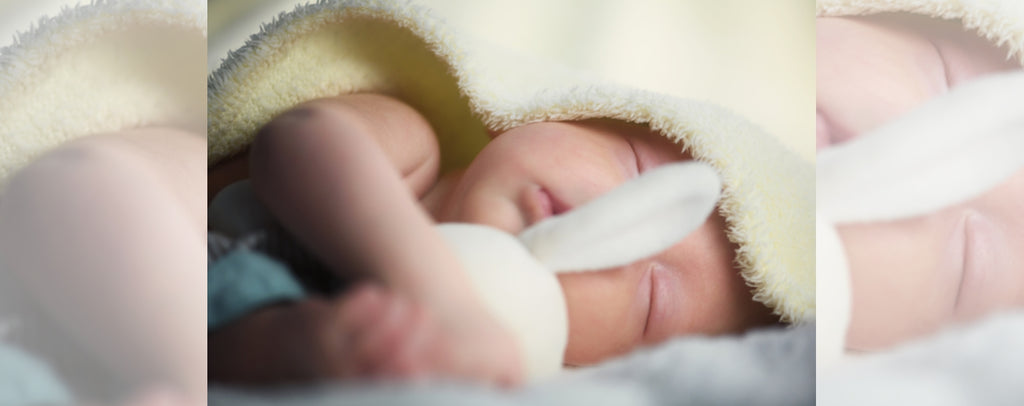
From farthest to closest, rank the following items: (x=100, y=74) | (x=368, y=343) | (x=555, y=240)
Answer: (x=100, y=74)
(x=555, y=240)
(x=368, y=343)

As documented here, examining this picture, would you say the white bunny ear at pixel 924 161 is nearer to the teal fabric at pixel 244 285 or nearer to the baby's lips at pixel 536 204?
the baby's lips at pixel 536 204

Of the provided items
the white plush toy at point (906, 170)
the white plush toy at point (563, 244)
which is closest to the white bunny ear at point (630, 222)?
the white plush toy at point (563, 244)

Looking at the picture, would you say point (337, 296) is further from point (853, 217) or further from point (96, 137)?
point (853, 217)

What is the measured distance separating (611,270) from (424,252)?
0.51 feet

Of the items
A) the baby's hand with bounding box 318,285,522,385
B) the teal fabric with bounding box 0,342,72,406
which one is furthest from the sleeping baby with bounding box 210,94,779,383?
the teal fabric with bounding box 0,342,72,406

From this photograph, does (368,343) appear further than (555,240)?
No

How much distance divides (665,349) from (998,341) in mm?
345

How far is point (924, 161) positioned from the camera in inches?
29.9

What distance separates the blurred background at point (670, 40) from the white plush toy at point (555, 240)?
0.11 m

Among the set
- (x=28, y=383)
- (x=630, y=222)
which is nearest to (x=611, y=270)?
(x=630, y=222)

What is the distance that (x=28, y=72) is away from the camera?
2.28 ft

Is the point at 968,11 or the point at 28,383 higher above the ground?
the point at 968,11

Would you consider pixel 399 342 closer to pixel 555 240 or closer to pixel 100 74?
pixel 555 240

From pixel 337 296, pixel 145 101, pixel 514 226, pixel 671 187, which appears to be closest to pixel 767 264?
pixel 671 187
